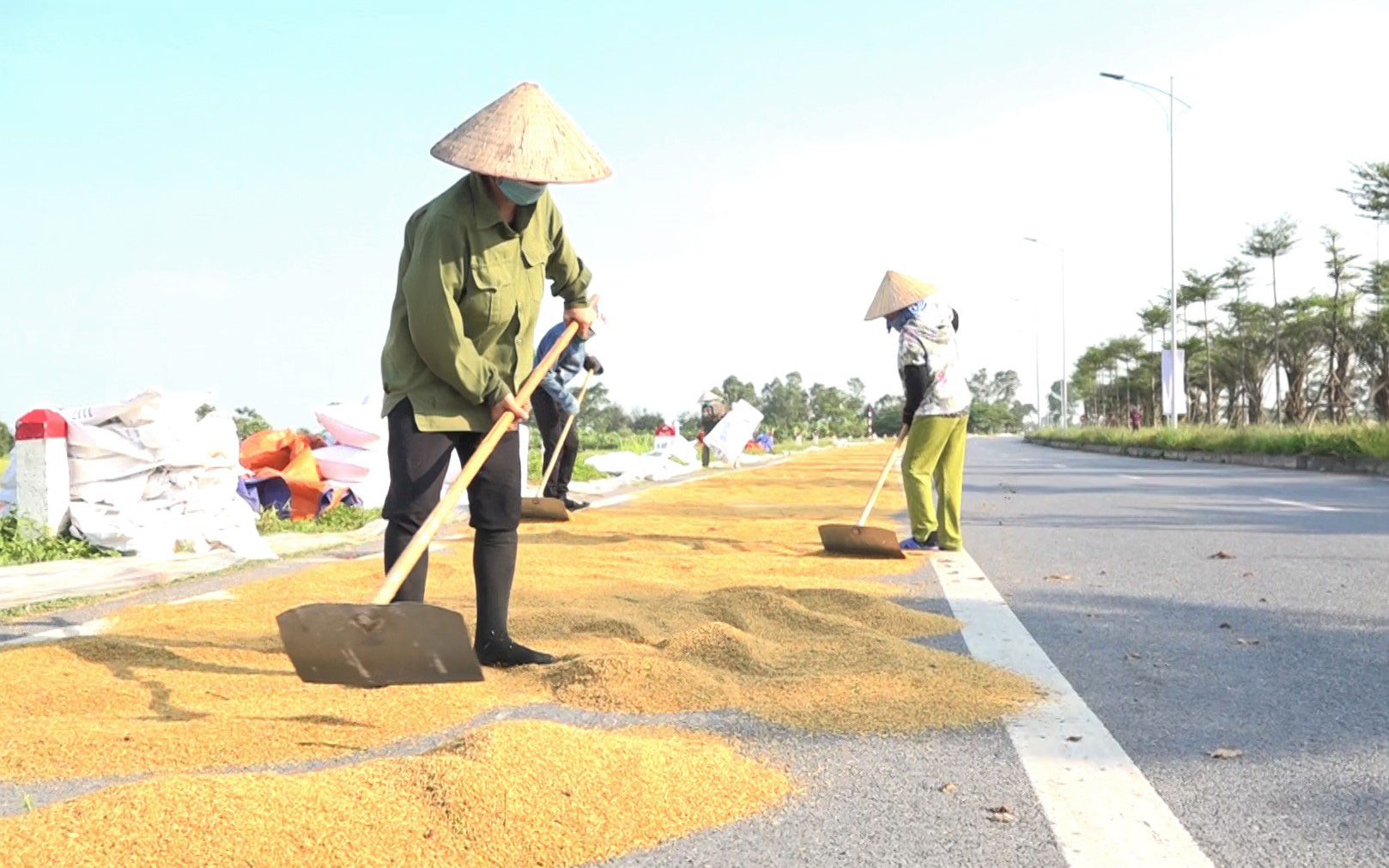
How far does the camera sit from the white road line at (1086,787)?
6.42 feet

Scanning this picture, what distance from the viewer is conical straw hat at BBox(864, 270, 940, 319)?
6.93 meters

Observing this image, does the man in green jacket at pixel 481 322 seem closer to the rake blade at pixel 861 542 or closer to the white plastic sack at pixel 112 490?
the rake blade at pixel 861 542

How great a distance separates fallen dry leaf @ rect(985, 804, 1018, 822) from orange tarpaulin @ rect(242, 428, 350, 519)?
8.51 metres

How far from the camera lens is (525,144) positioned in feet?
10.9

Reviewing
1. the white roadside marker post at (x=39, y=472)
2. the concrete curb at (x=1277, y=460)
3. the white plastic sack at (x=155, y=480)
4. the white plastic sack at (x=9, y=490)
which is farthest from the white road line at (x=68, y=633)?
the concrete curb at (x=1277, y=460)

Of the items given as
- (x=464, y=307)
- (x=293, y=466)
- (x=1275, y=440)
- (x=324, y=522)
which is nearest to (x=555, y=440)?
(x=324, y=522)

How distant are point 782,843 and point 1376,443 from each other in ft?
64.3

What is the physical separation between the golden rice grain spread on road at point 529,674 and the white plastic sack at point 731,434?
1684cm

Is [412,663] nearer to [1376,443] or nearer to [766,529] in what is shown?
[766,529]

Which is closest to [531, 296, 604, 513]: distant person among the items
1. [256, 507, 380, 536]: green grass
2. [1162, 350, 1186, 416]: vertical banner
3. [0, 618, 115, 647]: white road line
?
[256, 507, 380, 536]: green grass

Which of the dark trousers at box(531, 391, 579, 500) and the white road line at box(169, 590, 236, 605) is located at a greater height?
the dark trousers at box(531, 391, 579, 500)

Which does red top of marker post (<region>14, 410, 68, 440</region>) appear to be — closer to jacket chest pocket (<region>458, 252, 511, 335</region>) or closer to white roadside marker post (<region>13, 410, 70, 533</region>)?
white roadside marker post (<region>13, 410, 70, 533</region>)

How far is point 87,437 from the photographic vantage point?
718 cm

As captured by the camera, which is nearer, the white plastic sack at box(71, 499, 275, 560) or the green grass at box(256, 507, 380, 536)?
the white plastic sack at box(71, 499, 275, 560)
